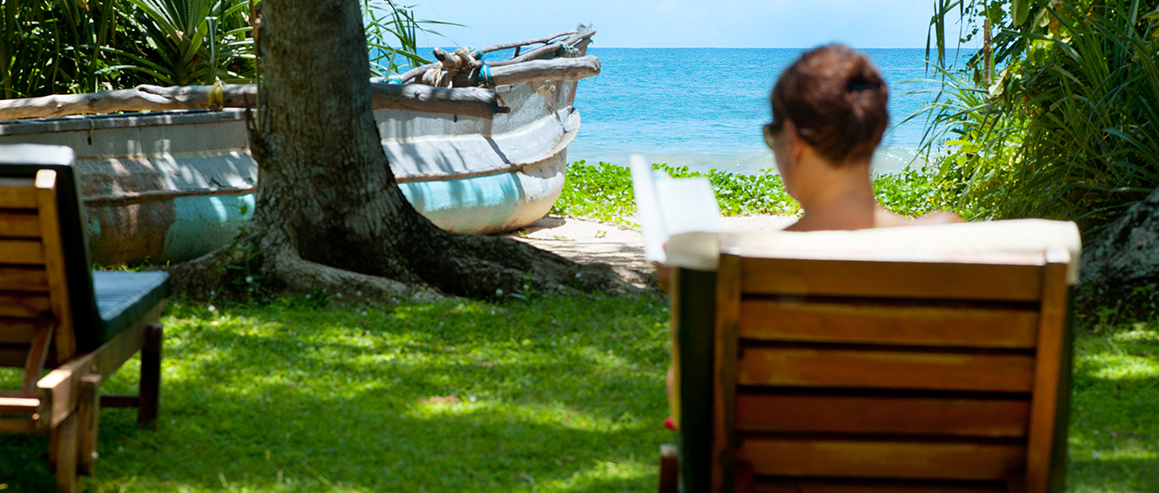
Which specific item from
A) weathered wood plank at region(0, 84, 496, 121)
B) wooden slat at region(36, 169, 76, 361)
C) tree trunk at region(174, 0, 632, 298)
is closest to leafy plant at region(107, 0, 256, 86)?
weathered wood plank at region(0, 84, 496, 121)

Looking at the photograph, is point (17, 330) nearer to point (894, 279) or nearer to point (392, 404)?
point (392, 404)

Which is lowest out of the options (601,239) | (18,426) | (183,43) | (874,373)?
(601,239)

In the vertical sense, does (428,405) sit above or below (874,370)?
below

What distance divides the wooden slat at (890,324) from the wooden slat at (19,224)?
190 cm

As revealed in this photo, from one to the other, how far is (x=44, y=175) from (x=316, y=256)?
121 inches

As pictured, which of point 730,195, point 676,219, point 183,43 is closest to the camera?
point 676,219

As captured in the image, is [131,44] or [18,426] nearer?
[18,426]

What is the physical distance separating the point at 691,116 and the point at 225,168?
3591 cm

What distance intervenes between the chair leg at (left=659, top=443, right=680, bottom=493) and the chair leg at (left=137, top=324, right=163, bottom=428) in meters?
1.98

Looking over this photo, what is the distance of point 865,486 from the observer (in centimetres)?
167

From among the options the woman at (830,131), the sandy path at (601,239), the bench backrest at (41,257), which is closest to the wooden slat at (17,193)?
the bench backrest at (41,257)

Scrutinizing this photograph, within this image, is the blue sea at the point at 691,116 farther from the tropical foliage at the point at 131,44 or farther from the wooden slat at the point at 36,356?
the wooden slat at the point at 36,356

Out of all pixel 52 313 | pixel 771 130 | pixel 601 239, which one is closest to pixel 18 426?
pixel 52 313

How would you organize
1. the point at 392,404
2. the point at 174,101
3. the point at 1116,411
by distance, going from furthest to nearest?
1. the point at 174,101
2. the point at 392,404
3. the point at 1116,411
